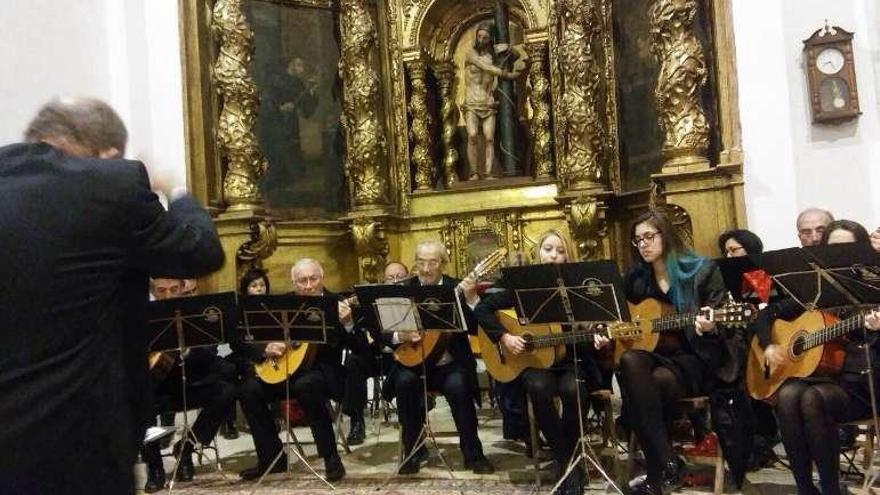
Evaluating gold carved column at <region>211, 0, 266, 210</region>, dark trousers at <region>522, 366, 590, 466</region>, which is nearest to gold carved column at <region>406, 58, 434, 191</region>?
gold carved column at <region>211, 0, 266, 210</region>

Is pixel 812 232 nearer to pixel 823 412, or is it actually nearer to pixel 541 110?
pixel 823 412

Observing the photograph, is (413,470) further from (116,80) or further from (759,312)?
(116,80)

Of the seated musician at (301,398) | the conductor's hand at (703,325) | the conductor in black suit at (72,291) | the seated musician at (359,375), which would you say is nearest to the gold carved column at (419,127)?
the seated musician at (359,375)

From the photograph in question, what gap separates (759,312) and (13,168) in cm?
384

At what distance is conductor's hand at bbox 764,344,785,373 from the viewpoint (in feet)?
14.6

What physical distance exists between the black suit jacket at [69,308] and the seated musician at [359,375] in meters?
4.16

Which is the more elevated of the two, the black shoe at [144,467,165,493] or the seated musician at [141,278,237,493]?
the seated musician at [141,278,237,493]

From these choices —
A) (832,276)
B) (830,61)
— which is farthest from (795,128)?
(832,276)

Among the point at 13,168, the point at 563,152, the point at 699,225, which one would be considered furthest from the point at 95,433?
the point at 563,152

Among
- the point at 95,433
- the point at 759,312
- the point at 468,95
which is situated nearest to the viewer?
the point at 95,433

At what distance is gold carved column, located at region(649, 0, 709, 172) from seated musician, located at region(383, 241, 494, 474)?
2.96 m

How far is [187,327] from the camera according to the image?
5.43m

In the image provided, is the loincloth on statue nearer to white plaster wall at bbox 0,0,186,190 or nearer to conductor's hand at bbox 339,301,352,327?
white plaster wall at bbox 0,0,186,190

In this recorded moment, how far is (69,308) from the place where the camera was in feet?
6.82
